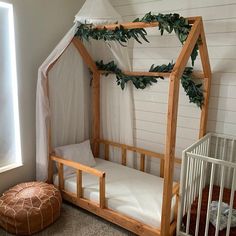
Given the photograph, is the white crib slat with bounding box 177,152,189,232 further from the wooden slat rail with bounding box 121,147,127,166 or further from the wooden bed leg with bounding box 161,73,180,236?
the wooden slat rail with bounding box 121,147,127,166

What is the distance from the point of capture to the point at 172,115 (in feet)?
6.02

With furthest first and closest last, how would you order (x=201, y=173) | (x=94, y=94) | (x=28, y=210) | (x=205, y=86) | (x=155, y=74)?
(x=94, y=94)
(x=155, y=74)
(x=205, y=86)
(x=28, y=210)
(x=201, y=173)

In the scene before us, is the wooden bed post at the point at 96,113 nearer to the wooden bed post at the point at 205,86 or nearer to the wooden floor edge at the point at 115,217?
the wooden floor edge at the point at 115,217

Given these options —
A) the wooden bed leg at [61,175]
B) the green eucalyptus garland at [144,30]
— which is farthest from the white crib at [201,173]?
the wooden bed leg at [61,175]

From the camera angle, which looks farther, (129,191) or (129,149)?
(129,149)

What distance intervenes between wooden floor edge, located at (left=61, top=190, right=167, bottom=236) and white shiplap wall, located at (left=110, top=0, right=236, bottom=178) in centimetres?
97

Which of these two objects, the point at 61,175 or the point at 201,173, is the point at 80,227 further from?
the point at 201,173

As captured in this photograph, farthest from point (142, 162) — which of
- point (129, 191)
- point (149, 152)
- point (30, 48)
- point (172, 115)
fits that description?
point (30, 48)

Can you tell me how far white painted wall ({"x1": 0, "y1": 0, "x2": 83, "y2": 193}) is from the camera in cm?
266

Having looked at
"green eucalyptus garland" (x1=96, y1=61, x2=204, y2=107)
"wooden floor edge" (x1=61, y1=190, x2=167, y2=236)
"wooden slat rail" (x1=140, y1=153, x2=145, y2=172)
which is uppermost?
"green eucalyptus garland" (x1=96, y1=61, x2=204, y2=107)

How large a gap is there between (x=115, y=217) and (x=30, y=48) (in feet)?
6.48

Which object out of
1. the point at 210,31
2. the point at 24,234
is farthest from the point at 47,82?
the point at 210,31

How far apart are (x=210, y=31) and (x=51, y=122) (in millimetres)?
1992

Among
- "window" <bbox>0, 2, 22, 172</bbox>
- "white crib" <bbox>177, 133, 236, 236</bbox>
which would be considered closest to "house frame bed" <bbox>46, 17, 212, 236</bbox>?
"white crib" <bbox>177, 133, 236, 236</bbox>
